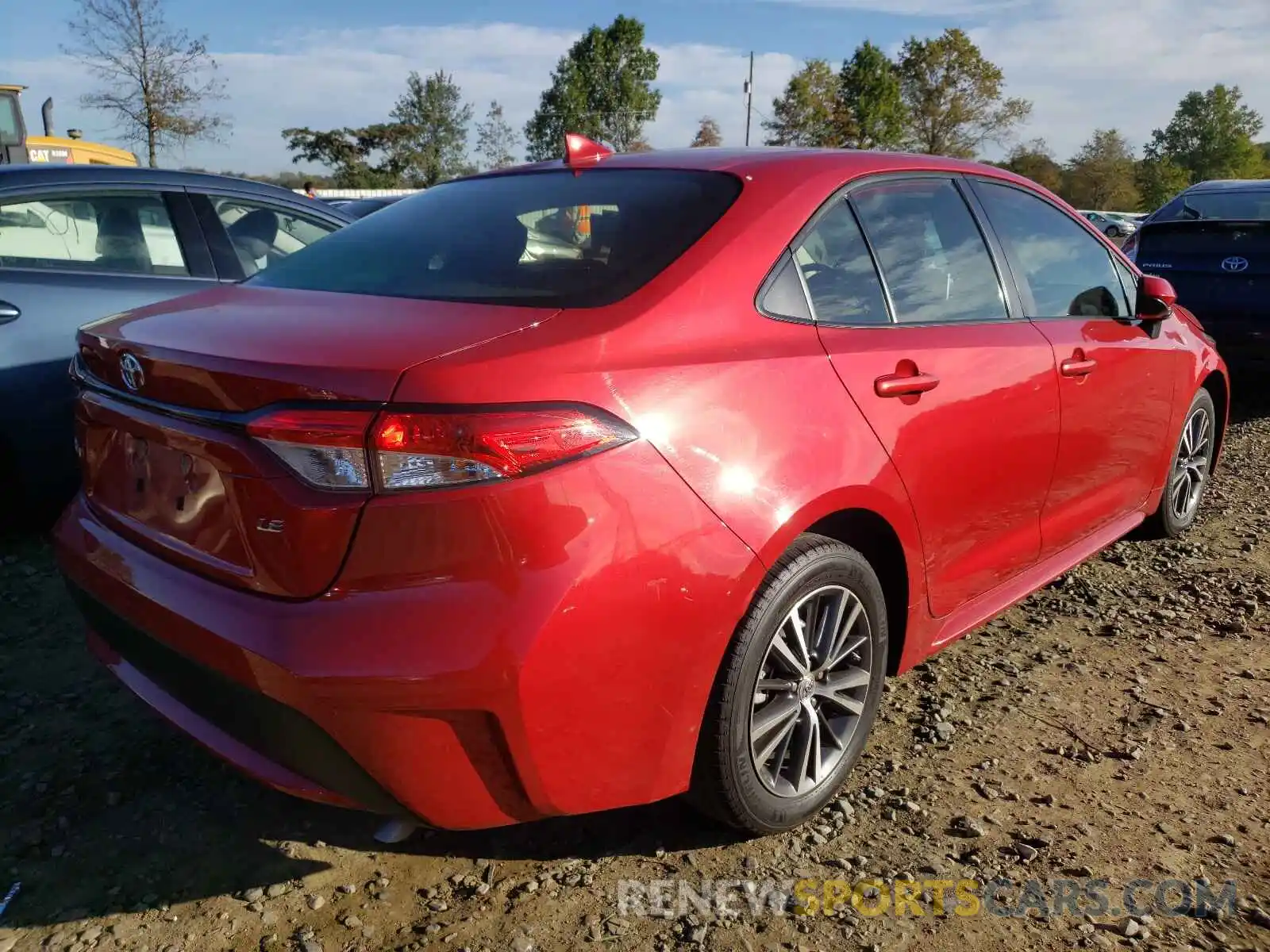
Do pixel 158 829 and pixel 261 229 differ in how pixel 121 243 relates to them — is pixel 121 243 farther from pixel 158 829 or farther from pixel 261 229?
pixel 158 829

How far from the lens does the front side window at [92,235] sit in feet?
13.1

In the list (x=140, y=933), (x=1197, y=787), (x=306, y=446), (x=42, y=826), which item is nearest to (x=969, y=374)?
(x=1197, y=787)

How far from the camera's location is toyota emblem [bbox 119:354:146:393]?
2062 millimetres

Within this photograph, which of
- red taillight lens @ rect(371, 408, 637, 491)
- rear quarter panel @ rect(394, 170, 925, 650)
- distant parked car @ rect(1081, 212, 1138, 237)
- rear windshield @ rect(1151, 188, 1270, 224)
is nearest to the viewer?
red taillight lens @ rect(371, 408, 637, 491)

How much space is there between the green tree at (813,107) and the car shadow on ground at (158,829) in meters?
56.6

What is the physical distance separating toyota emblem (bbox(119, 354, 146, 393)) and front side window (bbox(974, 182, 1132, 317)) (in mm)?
2456

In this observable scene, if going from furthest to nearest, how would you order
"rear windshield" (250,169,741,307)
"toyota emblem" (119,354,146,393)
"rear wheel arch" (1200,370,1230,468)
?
"rear wheel arch" (1200,370,1230,468) → "rear windshield" (250,169,741,307) → "toyota emblem" (119,354,146,393)

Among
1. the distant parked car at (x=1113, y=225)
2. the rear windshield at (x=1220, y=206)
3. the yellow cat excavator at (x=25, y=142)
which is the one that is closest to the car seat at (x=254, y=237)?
the rear windshield at (x=1220, y=206)

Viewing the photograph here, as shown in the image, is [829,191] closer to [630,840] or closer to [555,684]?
[555,684]

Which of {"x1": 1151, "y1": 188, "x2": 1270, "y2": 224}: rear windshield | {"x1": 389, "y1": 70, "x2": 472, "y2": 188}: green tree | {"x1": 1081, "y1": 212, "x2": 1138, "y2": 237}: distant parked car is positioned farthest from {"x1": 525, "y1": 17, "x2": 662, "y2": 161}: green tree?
{"x1": 1151, "y1": 188, "x2": 1270, "y2": 224}: rear windshield

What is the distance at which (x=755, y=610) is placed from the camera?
6.89 feet

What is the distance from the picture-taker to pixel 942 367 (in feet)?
8.55

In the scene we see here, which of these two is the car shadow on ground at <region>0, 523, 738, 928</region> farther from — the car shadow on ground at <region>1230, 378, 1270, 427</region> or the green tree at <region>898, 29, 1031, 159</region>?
the green tree at <region>898, 29, 1031, 159</region>

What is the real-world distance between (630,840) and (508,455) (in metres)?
1.13
